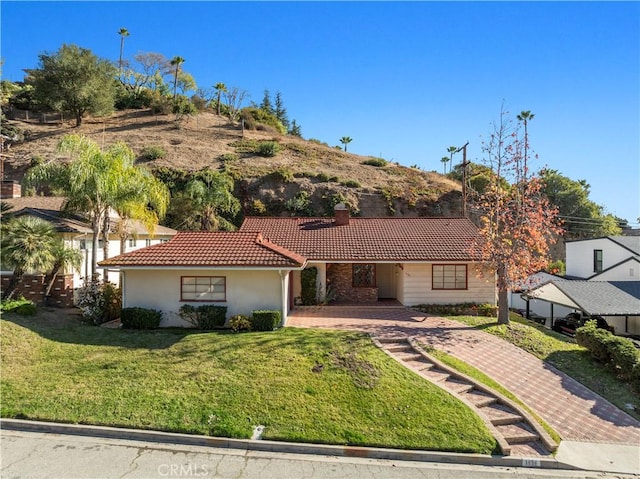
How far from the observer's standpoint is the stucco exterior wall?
80.9 ft

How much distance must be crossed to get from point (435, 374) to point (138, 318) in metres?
9.86

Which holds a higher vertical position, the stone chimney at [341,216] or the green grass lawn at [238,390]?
the stone chimney at [341,216]

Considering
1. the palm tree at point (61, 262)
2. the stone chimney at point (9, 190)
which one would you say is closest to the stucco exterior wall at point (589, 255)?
the palm tree at point (61, 262)

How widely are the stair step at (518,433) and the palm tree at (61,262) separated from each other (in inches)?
632

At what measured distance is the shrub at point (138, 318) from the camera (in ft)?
43.1

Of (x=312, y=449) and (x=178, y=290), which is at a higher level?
(x=178, y=290)

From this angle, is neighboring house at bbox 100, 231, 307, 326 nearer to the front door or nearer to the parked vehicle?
the front door

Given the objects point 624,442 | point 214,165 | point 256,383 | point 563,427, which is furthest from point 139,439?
point 214,165

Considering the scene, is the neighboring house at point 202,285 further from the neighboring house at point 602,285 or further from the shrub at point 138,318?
the neighboring house at point 602,285

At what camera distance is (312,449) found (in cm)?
753

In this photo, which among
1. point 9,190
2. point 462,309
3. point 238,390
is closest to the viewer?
point 238,390

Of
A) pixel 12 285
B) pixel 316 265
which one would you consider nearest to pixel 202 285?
pixel 316 265

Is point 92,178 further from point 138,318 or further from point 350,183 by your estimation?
point 350,183

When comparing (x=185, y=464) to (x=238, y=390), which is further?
(x=238, y=390)
